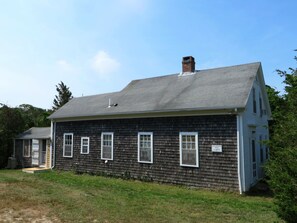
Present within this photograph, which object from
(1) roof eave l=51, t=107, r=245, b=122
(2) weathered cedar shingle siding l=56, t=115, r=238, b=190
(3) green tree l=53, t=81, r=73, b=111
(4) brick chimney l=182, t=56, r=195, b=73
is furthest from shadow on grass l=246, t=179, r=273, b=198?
(3) green tree l=53, t=81, r=73, b=111

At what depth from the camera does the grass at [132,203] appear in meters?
6.98

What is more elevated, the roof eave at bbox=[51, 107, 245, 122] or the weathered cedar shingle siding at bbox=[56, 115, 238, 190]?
the roof eave at bbox=[51, 107, 245, 122]

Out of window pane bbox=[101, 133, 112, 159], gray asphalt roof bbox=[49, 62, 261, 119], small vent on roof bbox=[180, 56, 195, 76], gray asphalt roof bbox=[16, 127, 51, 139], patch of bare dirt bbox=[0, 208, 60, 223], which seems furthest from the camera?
gray asphalt roof bbox=[16, 127, 51, 139]

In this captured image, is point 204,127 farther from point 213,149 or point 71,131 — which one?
point 71,131

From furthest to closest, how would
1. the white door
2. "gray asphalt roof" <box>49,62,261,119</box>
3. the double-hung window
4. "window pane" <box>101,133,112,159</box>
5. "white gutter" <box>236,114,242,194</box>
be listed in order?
the white door
"window pane" <box>101,133,112,159</box>
the double-hung window
"gray asphalt roof" <box>49,62,261,119</box>
"white gutter" <box>236,114,242,194</box>

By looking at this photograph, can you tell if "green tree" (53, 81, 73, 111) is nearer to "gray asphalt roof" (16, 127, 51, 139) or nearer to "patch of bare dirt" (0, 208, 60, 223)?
"gray asphalt roof" (16, 127, 51, 139)

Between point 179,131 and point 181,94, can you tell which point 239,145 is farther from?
point 181,94

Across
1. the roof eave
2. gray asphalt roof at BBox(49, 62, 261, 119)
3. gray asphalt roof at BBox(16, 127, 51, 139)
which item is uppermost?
gray asphalt roof at BBox(49, 62, 261, 119)

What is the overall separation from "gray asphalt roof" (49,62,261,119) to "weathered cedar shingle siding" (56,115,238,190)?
558mm

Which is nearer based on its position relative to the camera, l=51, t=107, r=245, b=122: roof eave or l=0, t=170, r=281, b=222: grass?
l=0, t=170, r=281, b=222: grass

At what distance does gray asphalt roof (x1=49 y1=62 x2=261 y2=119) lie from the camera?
38.4ft

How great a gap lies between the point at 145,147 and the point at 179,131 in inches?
81.6

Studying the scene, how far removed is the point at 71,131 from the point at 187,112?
821 centimetres

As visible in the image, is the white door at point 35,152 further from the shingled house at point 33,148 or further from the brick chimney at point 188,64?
the brick chimney at point 188,64
